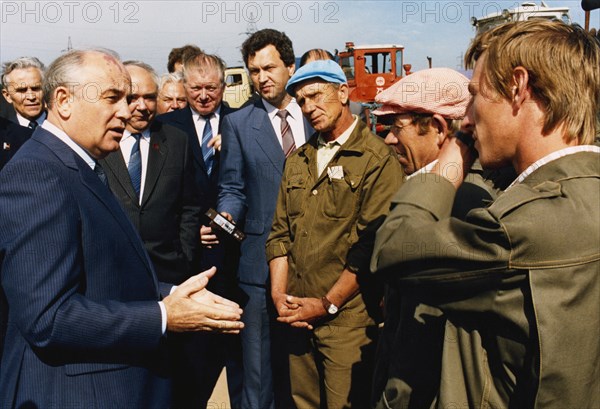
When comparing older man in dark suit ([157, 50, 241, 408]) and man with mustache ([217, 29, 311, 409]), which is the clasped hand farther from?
older man in dark suit ([157, 50, 241, 408])

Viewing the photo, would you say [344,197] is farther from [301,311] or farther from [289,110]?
[289,110]

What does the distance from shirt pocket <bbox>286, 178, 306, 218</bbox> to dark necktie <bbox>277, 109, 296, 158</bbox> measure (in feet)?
2.01

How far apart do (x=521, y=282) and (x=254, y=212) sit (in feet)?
8.40

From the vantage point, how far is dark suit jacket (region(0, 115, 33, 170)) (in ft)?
16.4

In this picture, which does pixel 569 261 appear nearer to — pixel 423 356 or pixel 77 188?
pixel 423 356

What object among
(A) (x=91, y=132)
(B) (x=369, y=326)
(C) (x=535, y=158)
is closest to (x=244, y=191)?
(B) (x=369, y=326)

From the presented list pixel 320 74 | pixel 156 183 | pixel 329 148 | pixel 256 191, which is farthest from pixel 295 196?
pixel 156 183

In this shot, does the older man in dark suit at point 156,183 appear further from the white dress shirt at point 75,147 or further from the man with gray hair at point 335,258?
the white dress shirt at point 75,147

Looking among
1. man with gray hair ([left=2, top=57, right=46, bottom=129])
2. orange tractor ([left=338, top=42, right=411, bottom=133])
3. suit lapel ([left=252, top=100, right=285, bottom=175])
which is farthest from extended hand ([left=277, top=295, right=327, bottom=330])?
orange tractor ([left=338, top=42, right=411, bottom=133])

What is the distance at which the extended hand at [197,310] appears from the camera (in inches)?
81.4

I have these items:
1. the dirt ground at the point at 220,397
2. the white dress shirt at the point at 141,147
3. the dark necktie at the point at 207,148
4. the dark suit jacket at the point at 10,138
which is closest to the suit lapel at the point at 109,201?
the white dress shirt at the point at 141,147

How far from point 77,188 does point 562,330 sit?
60.6 inches

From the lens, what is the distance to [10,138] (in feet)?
16.8

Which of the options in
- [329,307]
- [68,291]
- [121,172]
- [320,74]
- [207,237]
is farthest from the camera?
[207,237]
